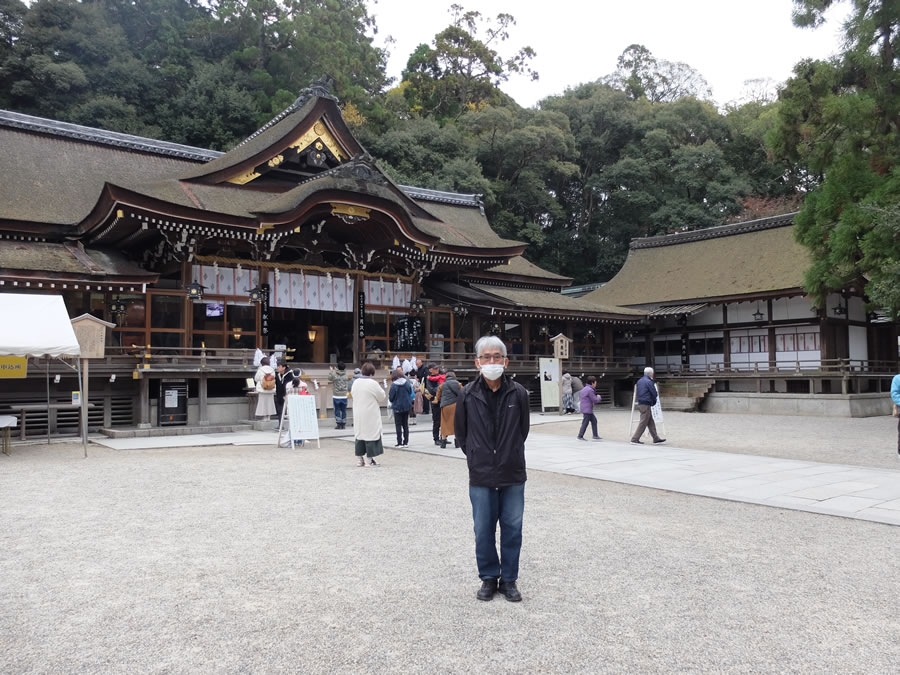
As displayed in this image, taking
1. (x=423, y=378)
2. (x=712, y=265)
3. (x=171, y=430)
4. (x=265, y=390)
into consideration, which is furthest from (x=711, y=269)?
(x=171, y=430)

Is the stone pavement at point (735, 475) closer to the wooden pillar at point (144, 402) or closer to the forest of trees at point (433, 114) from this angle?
the wooden pillar at point (144, 402)

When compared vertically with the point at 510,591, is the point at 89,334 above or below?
above

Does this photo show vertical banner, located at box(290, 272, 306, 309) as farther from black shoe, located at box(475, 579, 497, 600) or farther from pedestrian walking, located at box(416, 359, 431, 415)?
black shoe, located at box(475, 579, 497, 600)

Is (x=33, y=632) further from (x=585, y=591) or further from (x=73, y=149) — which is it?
(x=73, y=149)

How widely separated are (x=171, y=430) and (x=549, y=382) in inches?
458

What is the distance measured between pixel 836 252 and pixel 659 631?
1447 cm

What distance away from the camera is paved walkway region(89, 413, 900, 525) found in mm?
7184

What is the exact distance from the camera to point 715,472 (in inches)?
364

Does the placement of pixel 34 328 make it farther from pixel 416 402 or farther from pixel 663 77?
pixel 663 77

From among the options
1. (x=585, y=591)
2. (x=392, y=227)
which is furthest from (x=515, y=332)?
(x=585, y=591)

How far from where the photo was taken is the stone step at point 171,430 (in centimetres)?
1428

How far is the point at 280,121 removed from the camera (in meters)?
22.1

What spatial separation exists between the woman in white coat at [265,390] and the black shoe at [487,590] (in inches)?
487

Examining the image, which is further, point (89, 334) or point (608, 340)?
point (608, 340)
